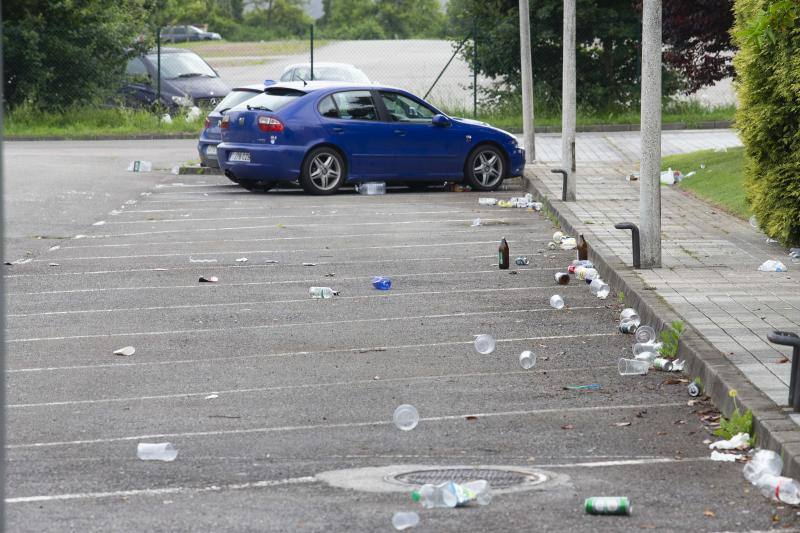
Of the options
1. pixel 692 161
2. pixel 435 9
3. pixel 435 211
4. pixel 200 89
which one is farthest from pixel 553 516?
pixel 435 9

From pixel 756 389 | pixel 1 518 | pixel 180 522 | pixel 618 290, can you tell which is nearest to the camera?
pixel 1 518

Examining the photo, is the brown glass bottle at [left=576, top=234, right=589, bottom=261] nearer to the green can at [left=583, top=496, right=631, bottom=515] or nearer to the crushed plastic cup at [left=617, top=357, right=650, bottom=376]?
the crushed plastic cup at [left=617, top=357, right=650, bottom=376]

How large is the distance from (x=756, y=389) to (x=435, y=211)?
10643mm

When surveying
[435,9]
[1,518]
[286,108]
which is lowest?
[1,518]

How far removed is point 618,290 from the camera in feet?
34.5

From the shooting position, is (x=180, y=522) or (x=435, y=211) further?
(x=435, y=211)

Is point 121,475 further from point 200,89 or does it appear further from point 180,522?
point 200,89

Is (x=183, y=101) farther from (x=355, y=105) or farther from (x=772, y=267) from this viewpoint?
(x=772, y=267)

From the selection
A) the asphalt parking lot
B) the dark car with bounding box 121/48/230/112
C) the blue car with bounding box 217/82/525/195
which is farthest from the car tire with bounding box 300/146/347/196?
the dark car with bounding box 121/48/230/112

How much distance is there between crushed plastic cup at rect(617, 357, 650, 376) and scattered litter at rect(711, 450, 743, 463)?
1.81m

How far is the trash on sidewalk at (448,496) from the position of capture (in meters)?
5.23

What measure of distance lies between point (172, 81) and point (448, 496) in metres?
28.8

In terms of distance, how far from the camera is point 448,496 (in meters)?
5.23

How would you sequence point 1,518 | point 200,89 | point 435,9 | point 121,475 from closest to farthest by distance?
point 1,518, point 121,475, point 200,89, point 435,9
